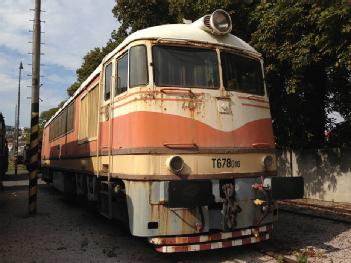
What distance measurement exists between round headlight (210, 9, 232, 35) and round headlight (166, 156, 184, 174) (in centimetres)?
224

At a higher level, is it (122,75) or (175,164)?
(122,75)

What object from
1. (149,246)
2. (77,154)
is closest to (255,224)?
(149,246)

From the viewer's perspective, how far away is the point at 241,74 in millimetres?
7391

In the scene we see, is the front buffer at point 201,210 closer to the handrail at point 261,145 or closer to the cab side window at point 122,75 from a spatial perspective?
the handrail at point 261,145

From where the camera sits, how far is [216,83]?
23.2 feet

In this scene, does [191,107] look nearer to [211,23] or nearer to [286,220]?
[211,23]

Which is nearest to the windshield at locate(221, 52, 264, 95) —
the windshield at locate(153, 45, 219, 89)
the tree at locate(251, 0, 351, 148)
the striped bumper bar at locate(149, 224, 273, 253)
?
the windshield at locate(153, 45, 219, 89)

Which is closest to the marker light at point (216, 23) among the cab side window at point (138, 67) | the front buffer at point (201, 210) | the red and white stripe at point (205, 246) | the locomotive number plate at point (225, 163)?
the cab side window at point (138, 67)

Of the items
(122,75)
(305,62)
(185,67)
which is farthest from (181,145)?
(305,62)

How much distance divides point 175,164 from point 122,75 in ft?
6.05

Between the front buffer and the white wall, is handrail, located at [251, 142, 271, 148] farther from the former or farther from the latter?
the white wall

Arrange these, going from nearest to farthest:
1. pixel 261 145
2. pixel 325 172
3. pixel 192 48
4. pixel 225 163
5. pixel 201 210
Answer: pixel 201 210, pixel 225 163, pixel 192 48, pixel 261 145, pixel 325 172

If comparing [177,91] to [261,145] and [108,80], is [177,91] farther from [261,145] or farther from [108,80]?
[108,80]

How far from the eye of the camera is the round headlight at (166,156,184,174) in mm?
6402
